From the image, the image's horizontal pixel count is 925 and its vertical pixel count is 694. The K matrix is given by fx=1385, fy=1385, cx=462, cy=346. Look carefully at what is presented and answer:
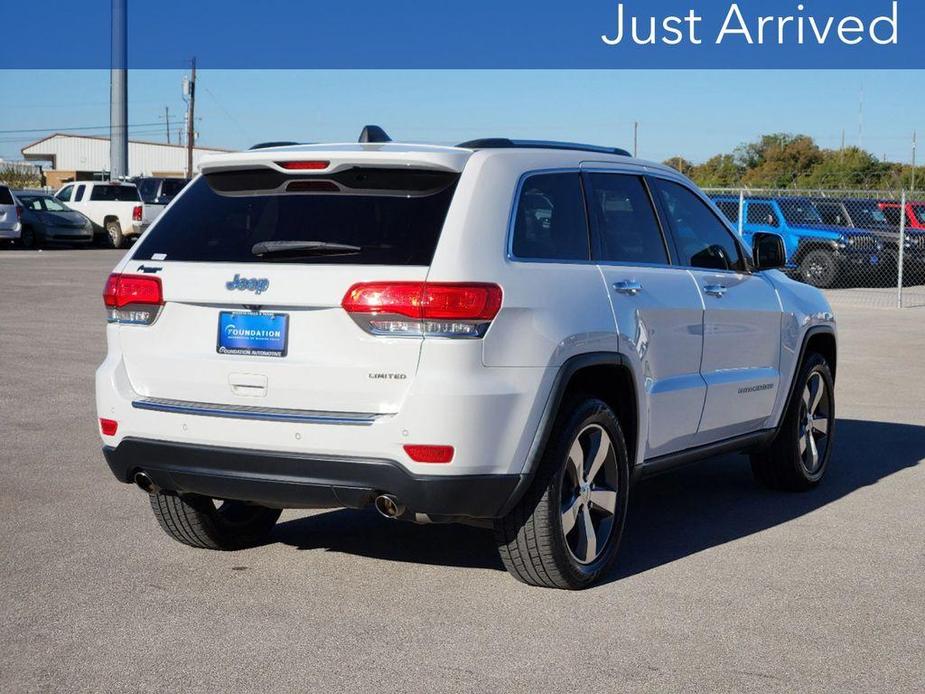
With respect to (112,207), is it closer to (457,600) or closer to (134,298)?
(134,298)

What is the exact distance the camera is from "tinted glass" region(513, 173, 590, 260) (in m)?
5.59

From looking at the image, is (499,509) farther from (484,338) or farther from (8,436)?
(8,436)

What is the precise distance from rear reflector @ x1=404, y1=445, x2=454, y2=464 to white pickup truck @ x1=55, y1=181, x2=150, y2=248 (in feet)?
118

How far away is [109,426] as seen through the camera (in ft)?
18.8

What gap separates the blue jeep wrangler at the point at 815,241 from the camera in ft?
86.3

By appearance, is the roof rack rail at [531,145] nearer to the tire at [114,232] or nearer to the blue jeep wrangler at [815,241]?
the blue jeep wrangler at [815,241]

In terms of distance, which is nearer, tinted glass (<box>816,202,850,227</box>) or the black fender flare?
the black fender flare

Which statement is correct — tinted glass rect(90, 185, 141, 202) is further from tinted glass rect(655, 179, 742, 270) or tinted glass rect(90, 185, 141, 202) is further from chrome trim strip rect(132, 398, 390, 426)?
chrome trim strip rect(132, 398, 390, 426)

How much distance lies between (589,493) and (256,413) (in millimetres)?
1492

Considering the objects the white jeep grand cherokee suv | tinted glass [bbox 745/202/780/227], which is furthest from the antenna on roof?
tinted glass [bbox 745/202/780/227]

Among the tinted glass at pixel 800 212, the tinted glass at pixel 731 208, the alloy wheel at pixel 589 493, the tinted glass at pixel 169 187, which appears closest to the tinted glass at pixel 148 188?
the tinted glass at pixel 169 187

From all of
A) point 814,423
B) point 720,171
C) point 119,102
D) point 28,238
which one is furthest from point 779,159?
point 814,423
